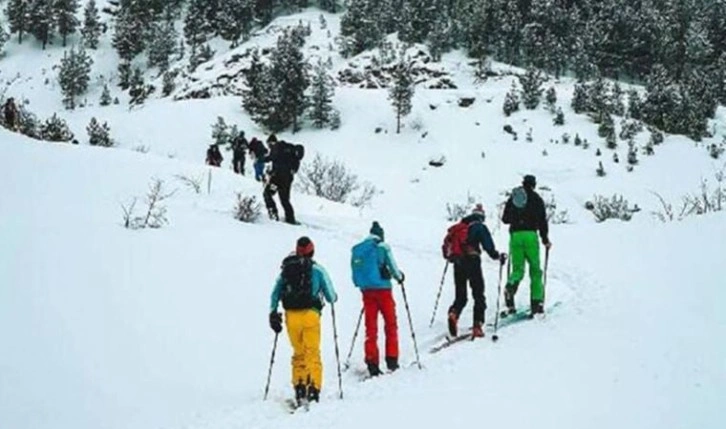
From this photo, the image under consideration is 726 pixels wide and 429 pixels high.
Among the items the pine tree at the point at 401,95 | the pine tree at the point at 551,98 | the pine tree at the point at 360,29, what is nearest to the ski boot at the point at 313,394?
the pine tree at the point at 401,95

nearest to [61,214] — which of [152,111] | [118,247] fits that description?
Answer: [118,247]

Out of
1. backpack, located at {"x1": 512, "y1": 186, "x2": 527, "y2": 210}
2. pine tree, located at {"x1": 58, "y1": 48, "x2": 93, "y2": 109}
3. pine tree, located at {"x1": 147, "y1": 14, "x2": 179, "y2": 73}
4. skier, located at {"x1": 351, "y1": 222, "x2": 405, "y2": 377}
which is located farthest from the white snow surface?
pine tree, located at {"x1": 147, "y1": 14, "x2": 179, "y2": 73}

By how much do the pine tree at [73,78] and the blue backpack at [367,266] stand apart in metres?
51.4

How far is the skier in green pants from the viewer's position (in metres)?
9.03

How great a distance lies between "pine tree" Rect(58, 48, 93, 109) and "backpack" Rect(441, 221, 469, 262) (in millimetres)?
50844

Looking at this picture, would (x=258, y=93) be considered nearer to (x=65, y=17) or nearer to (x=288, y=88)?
(x=288, y=88)

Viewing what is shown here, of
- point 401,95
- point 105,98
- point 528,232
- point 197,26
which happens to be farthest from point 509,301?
point 197,26

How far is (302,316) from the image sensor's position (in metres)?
6.52

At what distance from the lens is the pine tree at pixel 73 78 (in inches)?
2130

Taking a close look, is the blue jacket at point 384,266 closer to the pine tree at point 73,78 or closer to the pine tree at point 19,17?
the pine tree at point 73,78

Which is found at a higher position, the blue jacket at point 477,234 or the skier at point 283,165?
the skier at point 283,165

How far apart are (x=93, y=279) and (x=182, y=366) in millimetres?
2354

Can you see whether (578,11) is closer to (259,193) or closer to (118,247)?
(259,193)

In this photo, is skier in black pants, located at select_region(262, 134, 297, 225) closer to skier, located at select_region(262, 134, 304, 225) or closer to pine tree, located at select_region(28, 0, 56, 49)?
skier, located at select_region(262, 134, 304, 225)
